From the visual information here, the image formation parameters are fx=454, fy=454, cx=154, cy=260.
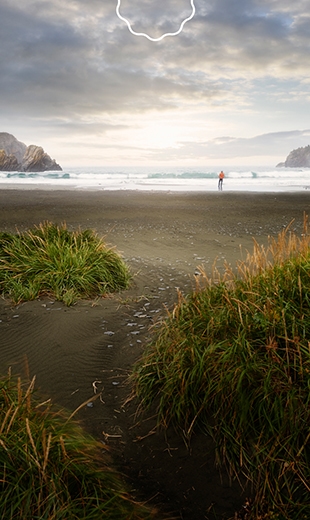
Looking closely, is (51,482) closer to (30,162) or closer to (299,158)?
(30,162)

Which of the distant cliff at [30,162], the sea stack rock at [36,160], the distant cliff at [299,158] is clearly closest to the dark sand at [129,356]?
the distant cliff at [30,162]

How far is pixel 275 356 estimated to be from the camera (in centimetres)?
329

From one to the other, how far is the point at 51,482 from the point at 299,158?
166 m

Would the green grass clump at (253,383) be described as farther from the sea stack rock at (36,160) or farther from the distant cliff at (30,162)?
the sea stack rock at (36,160)

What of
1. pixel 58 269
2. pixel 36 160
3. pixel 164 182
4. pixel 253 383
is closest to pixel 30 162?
pixel 36 160

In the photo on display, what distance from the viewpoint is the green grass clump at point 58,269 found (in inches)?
258

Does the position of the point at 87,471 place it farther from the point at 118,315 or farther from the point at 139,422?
the point at 118,315

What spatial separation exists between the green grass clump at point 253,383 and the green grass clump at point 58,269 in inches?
106

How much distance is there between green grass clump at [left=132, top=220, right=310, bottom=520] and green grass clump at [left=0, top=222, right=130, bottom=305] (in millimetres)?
2688

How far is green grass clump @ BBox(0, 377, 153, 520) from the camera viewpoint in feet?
7.69

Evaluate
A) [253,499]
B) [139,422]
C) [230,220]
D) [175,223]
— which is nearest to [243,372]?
[253,499]

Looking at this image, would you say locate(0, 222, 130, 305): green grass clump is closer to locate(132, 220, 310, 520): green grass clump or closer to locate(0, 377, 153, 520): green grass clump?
locate(132, 220, 310, 520): green grass clump

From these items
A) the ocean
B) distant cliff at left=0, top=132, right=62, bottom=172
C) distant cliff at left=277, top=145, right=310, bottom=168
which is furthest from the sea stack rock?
distant cliff at left=277, top=145, right=310, bottom=168

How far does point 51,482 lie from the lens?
240cm
